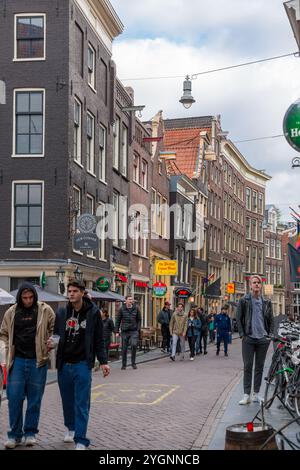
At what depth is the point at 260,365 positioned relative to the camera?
11.1 meters

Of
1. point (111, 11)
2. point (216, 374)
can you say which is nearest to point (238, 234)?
point (111, 11)

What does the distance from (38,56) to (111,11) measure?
19.5ft

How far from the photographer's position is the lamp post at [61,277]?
24141 mm

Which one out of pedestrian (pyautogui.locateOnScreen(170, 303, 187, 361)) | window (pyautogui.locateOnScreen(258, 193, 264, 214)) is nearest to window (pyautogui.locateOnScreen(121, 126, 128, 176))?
pedestrian (pyautogui.locateOnScreen(170, 303, 187, 361))

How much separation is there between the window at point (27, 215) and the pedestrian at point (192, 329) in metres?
5.60

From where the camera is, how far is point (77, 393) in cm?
759

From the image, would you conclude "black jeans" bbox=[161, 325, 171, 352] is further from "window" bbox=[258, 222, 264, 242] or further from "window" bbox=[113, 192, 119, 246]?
"window" bbox=[258, 222, 264, 242]

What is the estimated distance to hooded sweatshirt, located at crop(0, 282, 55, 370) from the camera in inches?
309

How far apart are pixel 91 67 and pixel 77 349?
890 inches

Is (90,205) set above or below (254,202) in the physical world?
below

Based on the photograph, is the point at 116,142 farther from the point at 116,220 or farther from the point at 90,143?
the point at 90,143

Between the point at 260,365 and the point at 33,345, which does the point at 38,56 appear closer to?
the point at 260,365

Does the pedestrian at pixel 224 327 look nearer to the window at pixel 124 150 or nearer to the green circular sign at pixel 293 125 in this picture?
the window at pixel 124 150

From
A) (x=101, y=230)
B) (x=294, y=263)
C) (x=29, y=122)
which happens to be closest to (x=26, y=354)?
(x=294, y=263)
